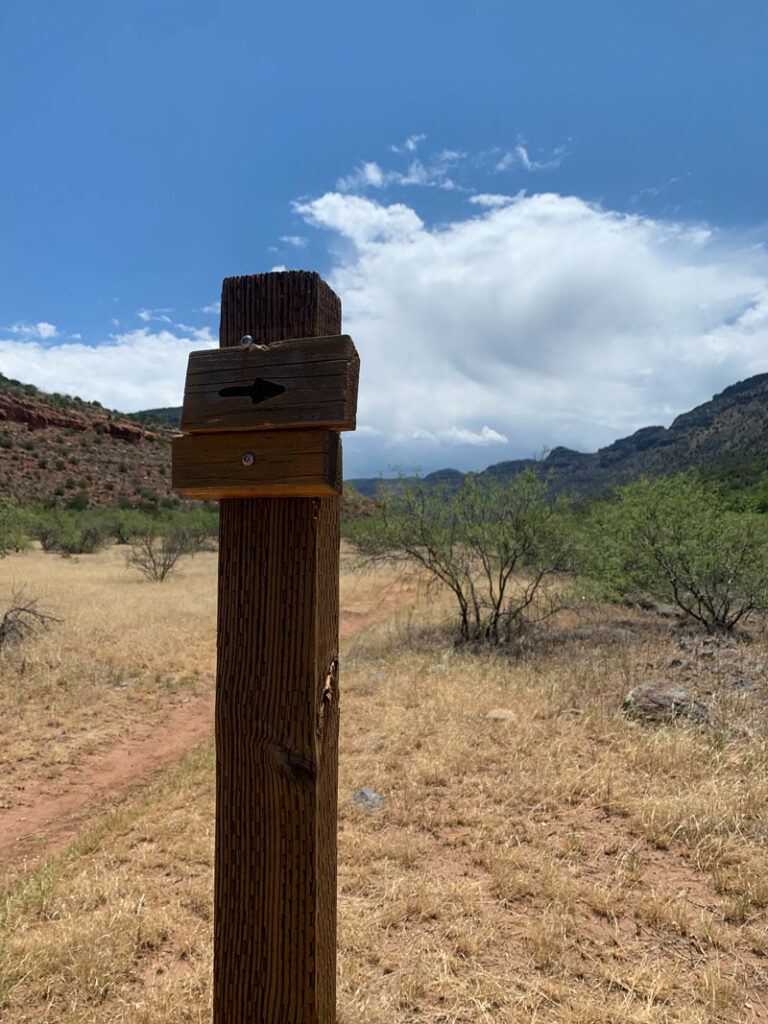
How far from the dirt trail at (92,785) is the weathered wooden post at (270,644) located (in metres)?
3.69

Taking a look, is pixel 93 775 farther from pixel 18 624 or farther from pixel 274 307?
pixel 274 307

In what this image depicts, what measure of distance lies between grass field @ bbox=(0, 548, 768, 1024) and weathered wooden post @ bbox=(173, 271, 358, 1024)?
160 cm

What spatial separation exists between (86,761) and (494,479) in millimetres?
7465

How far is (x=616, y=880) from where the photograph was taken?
3518 mm

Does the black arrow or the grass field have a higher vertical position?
the black arrow

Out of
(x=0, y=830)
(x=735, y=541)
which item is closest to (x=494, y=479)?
(x=735, y=541)

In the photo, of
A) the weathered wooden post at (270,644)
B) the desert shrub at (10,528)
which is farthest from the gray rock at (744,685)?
the desert shrub at (10,528)

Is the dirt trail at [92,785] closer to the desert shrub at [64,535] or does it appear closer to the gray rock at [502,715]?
the gray rock at [502,715]

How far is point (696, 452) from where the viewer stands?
2355 inches

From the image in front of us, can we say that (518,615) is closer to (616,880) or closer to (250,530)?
(616,880)

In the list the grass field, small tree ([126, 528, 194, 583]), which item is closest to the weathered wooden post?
the grass field

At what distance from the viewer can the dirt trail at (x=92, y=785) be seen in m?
4.47

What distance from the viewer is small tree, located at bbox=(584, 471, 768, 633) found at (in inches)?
374

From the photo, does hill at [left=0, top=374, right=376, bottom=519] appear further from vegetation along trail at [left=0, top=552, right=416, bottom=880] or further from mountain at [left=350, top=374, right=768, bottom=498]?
vegetation along trail at [left=0, top=552, right=416, bottom=880]
